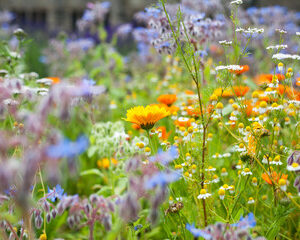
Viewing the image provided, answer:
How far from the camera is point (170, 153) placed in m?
1.15

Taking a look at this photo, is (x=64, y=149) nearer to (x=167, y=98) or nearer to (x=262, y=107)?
(x=262, y=107)

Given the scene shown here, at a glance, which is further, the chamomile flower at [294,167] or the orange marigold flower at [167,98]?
the orange marigold flower at [167,98]

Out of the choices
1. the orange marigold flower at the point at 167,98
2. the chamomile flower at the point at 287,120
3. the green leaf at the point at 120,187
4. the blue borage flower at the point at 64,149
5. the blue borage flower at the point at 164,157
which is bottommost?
the green leaf at the point at 120,187

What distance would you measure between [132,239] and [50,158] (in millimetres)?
714

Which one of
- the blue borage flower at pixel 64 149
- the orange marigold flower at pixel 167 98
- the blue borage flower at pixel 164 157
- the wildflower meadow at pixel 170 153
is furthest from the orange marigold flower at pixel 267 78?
the blue borage flower at pixel 64 149

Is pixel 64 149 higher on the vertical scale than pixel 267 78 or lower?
higher

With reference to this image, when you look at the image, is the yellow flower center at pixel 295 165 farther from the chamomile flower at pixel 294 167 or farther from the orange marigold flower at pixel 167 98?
the orange marigold flower at pixel 167 98

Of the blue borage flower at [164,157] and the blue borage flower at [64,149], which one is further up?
the blue borage flower at [64,149]

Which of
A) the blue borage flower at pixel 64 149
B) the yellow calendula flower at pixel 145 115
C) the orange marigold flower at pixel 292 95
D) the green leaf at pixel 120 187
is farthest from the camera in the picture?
the green leaf at pixel 120 187

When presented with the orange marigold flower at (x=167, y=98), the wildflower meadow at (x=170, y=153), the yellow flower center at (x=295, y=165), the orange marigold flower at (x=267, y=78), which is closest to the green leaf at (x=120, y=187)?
the wildflower meadow at (x=170, y=153)

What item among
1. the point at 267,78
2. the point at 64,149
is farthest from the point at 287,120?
the point at 64,149

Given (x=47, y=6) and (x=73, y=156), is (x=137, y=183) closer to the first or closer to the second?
(x=73, y=156)

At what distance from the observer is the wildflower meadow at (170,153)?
3.06 ft

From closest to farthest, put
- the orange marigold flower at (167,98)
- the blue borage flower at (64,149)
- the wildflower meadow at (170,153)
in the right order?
the blue borage flower at (64,149), the wildflower meadow at (170,153), the orange marigold flower at (167,98)
